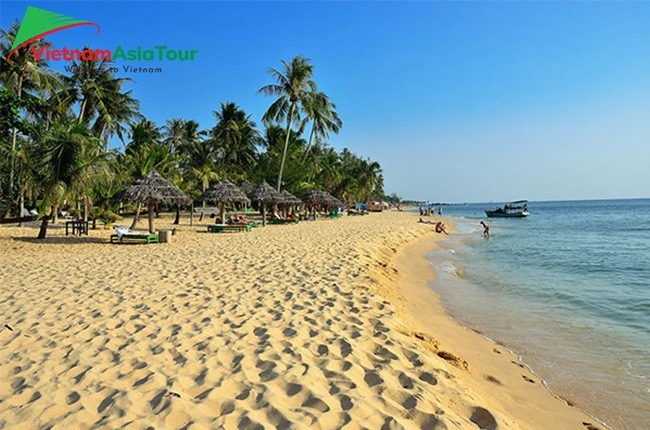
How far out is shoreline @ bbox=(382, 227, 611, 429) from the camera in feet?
10.8

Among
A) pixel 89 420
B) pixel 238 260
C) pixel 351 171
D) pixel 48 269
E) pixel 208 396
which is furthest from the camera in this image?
pixel 351 171

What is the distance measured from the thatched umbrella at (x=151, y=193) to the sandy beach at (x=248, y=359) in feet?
22.6

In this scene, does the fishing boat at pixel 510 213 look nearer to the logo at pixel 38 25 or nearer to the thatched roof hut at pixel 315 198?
the thatched roof hut at pixel 315 198

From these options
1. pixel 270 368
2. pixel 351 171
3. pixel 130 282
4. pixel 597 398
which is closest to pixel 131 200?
pixel 130 282

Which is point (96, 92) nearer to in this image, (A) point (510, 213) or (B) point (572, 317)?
(B) point (572, 317)

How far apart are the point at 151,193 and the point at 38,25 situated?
1077 centimetres

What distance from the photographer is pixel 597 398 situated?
380cm

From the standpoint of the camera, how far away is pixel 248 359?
357cm

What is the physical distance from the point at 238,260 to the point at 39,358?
575 centimetres

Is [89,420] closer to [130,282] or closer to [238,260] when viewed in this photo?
[130,282]

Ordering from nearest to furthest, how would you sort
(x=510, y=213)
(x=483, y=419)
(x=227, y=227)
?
(x=483, y=419)
(x=227, y=227)
(x=510, y=213)

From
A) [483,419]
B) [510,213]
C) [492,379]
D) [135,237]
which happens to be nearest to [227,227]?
[135,237]

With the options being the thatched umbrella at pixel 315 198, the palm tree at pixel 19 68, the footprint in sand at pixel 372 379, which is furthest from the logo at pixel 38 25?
the footprint in sand at pixel 372 379

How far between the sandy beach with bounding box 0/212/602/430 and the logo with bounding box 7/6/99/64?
527 inches
